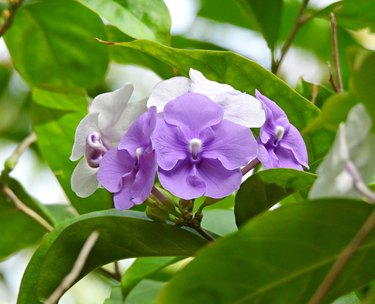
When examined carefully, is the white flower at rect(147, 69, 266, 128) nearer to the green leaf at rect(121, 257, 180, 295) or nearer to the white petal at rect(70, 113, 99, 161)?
the white petal at rect(70, 113, 99, 161)

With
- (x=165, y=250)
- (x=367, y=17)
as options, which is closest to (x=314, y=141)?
(x=165, y=250)

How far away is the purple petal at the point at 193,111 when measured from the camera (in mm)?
802

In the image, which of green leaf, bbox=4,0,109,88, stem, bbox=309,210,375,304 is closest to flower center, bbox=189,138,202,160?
stem, bbox=309,210,375,304

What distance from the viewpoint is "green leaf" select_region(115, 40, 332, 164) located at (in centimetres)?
89

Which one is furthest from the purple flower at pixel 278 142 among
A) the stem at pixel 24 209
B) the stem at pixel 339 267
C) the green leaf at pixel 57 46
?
the green leaf at pixel 57 46

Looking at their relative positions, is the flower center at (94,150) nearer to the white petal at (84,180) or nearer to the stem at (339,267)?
the white petal at (84,180)

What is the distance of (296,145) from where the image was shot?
0.86 meters

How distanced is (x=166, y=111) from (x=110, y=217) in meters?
0.13

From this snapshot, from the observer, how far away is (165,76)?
1271mm

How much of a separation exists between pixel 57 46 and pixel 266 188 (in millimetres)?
854

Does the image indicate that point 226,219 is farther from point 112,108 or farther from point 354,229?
point 354,229

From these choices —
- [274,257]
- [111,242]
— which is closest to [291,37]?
[111,242]

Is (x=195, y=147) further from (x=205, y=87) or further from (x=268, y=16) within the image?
(x=268, y=16)

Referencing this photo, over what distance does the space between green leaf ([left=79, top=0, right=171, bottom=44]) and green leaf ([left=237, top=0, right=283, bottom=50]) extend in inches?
6.4
